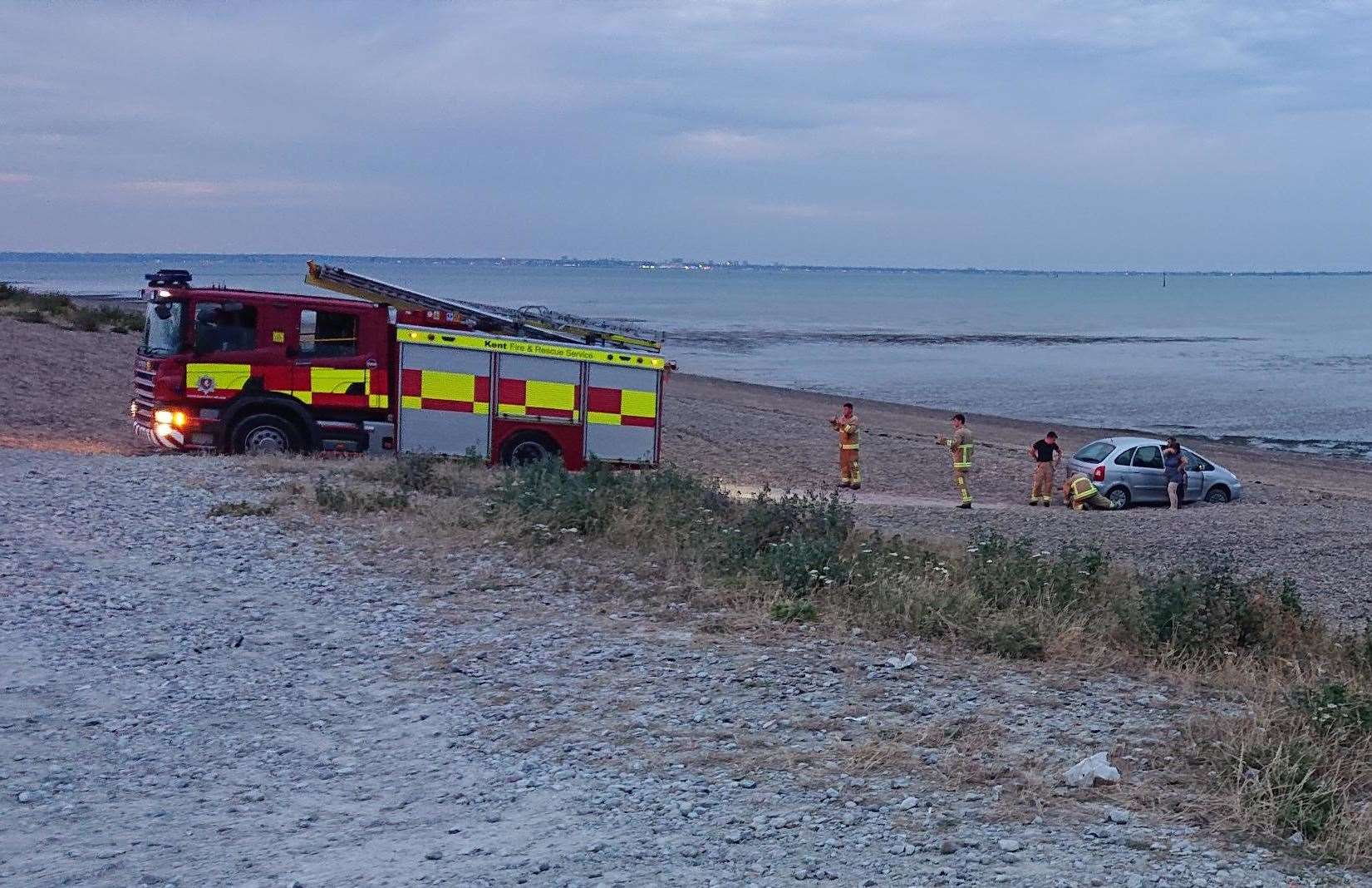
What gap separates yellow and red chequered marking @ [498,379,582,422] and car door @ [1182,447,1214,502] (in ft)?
34.4

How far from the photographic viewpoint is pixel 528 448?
61.6ft

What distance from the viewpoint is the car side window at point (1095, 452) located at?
22.3 metres

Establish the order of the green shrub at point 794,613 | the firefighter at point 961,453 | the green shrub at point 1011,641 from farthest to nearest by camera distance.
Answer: the firefighter at point 961,453
the green shrub at point 794,613
the green shrub at point 1011,641

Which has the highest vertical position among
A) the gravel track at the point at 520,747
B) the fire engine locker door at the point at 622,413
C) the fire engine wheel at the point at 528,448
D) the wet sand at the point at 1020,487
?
the fire engine locker door at the point at 622,413

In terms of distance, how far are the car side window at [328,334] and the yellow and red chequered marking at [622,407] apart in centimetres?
334

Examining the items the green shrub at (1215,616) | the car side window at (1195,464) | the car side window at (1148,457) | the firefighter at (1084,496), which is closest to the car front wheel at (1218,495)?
the car side window at (1195,464)

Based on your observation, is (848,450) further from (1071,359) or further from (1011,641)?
(1071,359)

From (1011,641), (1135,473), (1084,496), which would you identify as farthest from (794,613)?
(1135,473)

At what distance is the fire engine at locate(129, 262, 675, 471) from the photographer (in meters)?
17.0

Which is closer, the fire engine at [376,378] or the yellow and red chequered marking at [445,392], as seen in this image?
the fire engine at [376,378]

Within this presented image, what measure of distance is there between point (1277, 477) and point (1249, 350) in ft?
173

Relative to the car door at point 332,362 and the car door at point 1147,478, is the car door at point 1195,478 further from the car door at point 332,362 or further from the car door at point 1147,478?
the car door at point 332,362

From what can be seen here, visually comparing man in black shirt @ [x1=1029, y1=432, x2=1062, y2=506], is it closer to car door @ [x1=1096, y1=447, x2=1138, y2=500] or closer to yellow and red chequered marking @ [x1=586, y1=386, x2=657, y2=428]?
car door @ [x1=1096, y1=447, x2=1138, y2=500]

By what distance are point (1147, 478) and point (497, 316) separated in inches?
427
